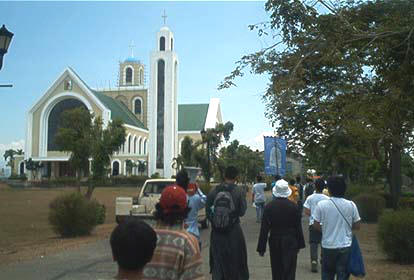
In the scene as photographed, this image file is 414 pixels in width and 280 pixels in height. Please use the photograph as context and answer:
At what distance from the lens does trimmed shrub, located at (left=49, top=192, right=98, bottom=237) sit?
14656 mm

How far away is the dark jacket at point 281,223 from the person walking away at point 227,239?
17.1 inches

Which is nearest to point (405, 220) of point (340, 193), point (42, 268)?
point (340, 193)

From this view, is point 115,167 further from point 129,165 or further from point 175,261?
point 175,261

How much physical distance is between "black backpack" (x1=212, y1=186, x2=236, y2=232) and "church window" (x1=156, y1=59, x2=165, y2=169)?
74.1 meters

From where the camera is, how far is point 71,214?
14.8m

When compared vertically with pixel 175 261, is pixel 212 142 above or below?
A: above

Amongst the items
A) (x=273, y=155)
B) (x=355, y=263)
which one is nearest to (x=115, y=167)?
(x=273, y=155)

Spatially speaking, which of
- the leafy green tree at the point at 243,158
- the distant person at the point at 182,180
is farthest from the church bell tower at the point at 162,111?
the distant person at the point at 182,180

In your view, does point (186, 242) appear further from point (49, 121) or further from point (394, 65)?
point (49, 121)

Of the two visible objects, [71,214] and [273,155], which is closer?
[71,214]

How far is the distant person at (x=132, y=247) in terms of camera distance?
2711mm

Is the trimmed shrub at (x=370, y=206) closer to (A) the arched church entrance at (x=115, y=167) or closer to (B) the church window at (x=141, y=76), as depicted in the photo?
(A) the arched church entrance at (x=115, y=167)

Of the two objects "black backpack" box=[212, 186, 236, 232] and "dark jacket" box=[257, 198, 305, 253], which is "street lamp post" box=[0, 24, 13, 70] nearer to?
"black backpack" box=[212, 186, 236, 232]

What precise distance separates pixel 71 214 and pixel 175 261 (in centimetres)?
1194
